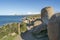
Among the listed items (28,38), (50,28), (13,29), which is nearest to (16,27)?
(13,29)

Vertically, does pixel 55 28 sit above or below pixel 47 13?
below

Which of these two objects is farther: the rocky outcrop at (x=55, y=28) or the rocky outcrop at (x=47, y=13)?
the rocky outcrop at (x=47, y=13)

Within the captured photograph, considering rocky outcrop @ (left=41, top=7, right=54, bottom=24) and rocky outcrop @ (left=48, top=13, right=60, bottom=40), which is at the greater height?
rocky outcrop @ (left=41, top=7, right=54, bottom=24)

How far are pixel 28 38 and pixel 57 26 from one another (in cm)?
509

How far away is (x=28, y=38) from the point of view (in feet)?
44.8

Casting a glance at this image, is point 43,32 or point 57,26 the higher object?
point 57,26

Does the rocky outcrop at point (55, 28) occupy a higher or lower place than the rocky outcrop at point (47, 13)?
lower

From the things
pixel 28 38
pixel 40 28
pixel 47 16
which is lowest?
pixel 28 38

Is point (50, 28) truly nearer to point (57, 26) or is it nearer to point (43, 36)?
point (57, 26)

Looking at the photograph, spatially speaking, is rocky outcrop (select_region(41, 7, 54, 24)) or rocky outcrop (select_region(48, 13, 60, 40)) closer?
rocky outcrop (select_region(48, 13, 60, 40))

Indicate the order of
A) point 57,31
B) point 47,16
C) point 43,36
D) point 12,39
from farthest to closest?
1. point 47,16
2. point 43,36
3. point 12,39
4. point 57,31

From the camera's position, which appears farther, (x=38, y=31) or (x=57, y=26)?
(x=38, y=31)

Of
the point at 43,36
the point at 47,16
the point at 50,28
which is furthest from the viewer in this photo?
the point at 47,16

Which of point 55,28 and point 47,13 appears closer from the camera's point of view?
point 55,28
